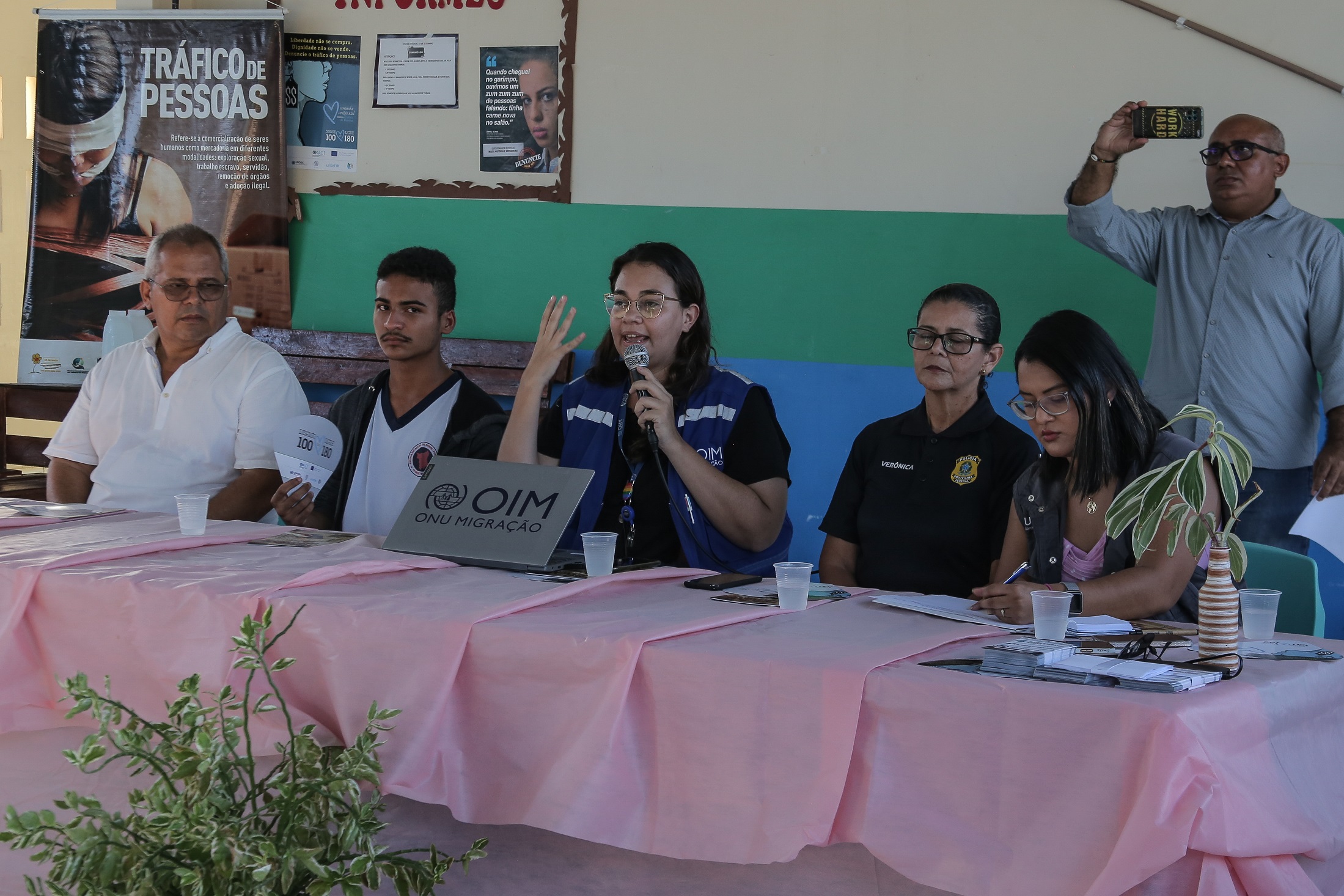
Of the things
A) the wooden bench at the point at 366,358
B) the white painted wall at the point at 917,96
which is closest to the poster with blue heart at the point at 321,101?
the wooden bench at the point at 366,358

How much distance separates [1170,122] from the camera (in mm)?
3020

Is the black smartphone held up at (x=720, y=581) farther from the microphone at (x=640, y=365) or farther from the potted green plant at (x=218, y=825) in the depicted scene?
the potted green plant at (x=218, y=825)

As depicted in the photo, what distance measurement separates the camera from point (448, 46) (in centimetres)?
425

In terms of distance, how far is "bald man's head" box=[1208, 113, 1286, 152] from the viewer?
305 centimetres

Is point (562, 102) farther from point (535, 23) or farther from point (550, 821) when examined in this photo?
point (550, 821)

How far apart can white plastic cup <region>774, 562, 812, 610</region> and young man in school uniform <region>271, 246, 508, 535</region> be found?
51.0 inches

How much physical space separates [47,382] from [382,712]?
3791mm

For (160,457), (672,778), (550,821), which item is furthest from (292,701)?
(160,457)

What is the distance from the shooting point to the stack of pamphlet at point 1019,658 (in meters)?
1.33

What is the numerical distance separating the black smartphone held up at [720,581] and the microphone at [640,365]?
1.36 feet

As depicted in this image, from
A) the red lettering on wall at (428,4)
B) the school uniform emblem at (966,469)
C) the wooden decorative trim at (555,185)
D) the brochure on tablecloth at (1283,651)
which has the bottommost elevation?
the brochure on tablecloth at (1283,651)

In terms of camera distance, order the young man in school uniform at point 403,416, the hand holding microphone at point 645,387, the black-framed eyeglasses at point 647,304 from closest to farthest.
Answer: the hand holding microphone at point 645,387 < the black-framed eyeglasses at point 647,304 < the young man in school uniform at point 403,416

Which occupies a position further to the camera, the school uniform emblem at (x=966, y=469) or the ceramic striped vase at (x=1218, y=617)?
the school uniform emblem at (x=966, y=469)

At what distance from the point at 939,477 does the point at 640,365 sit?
2.26 ft
